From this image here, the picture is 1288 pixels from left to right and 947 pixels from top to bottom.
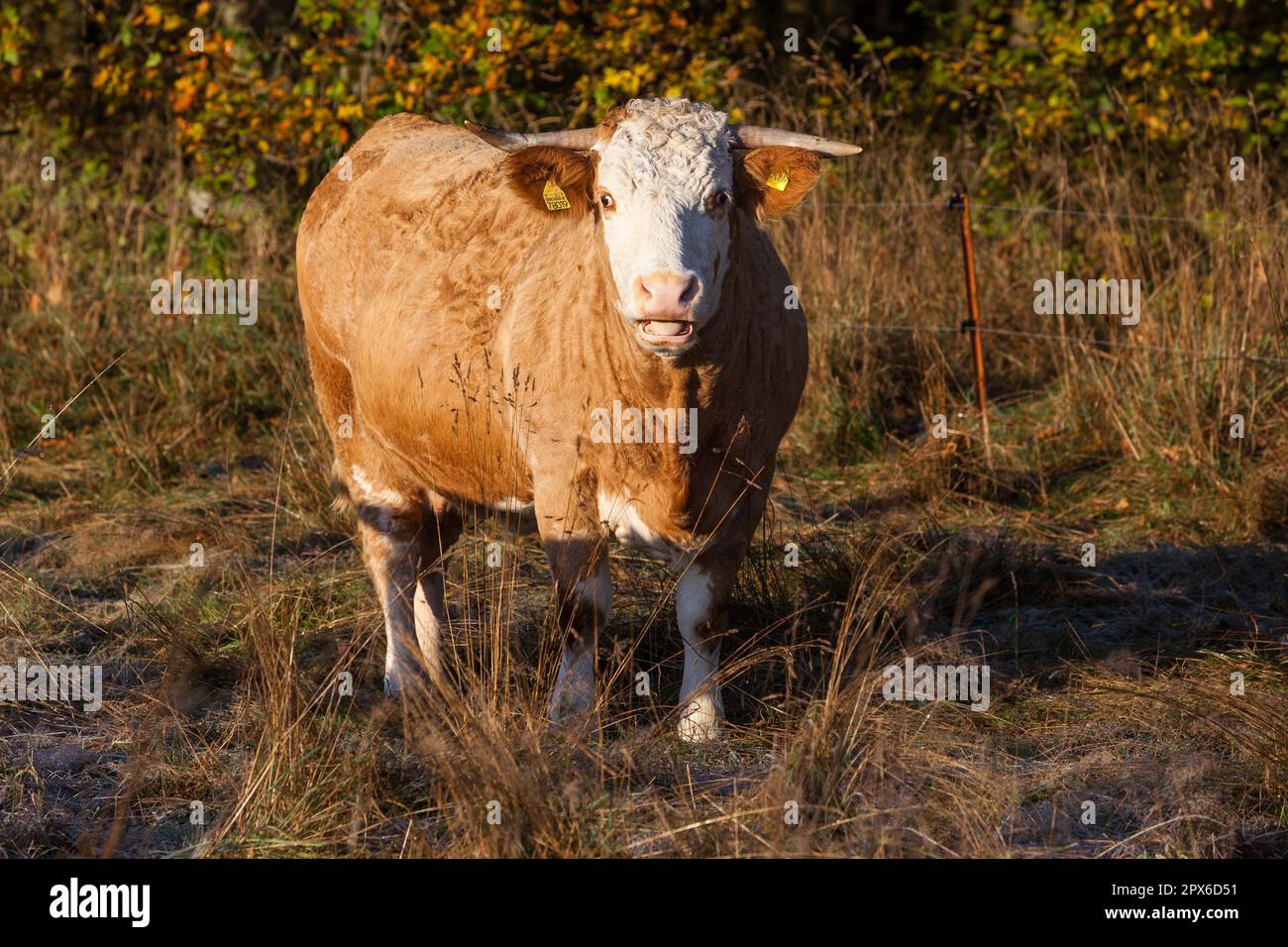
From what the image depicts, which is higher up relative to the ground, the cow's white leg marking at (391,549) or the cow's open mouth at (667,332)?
the cow's open mouth at (667,332)

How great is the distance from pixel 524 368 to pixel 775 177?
0.93 m

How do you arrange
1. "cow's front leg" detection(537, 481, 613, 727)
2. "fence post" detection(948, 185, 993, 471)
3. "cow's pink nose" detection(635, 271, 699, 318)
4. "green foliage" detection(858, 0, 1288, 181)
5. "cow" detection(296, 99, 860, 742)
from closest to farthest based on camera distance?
"cow's pink nose" detection(635, 271, 699, 318) → "cow" detection(296, 99, 860, 742) → "cow's front leg" detection(537, 481, 613, 727) → "fence post" detection(948, 185, 993, 471) → "green foliage" detection(858, 0, 1288, 181)

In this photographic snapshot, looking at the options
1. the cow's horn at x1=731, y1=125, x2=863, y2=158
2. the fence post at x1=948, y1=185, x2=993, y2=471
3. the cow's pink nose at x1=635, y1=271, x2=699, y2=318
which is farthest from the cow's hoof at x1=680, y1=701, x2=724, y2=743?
the fence post at x1=948, y1=185, x2=993, y2=471

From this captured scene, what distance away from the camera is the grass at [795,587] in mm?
3639

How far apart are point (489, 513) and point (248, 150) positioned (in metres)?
5.13

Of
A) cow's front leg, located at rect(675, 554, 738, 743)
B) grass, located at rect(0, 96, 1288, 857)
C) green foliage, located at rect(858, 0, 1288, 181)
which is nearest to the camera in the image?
grass, located at rect(0, 96, 1288, 857)

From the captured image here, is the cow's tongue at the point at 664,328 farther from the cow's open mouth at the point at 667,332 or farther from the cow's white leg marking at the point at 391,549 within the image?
the cow's white leg marking at the point at 391,549

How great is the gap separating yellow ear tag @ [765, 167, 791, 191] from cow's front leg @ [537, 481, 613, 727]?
3.55ft

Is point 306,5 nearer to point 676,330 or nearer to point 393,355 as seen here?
point 393,355

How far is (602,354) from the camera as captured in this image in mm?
4348

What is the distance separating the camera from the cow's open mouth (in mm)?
3900

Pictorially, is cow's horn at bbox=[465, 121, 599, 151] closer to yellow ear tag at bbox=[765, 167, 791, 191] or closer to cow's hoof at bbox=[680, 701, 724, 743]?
yellow ear tag at bbox=[765, 167, 791, 191]

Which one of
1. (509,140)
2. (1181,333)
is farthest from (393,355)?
(1181,333)

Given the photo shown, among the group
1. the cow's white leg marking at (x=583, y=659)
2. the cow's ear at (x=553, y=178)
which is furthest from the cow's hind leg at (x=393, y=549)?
the cow's ear at (x=553, y=178)
